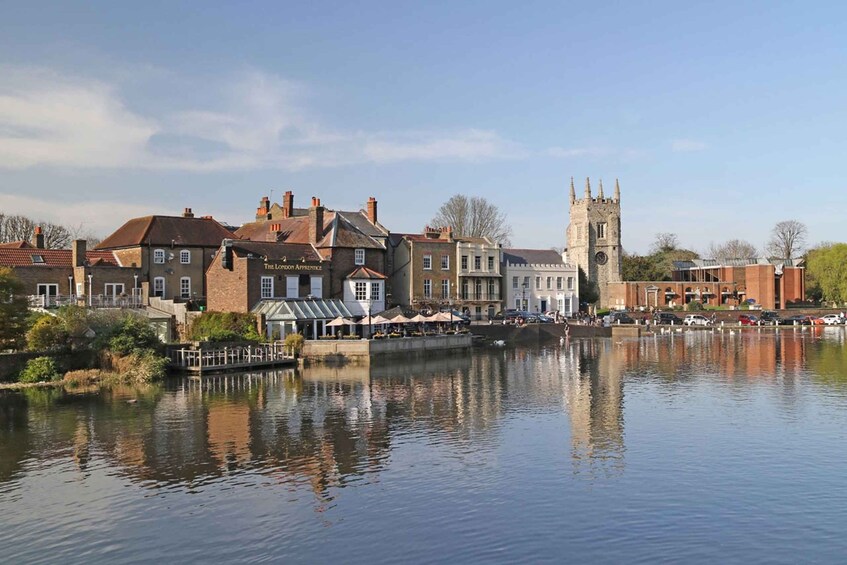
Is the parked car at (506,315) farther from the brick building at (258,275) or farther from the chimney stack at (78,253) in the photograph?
the chimney stack at (78,253)

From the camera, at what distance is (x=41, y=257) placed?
53.3 m

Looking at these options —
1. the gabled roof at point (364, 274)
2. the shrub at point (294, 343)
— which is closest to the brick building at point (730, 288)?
the gabled roof at point (364, 274)

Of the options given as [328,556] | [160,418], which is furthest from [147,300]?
[328,556]

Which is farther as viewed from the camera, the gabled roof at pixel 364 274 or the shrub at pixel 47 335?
the gabled roof at pixel 364 274

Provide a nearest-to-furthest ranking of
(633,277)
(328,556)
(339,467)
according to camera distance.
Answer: (328,556) < (339,467) < (633,277)

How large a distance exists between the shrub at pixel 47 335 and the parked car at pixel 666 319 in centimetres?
6214

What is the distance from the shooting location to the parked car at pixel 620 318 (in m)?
83.9

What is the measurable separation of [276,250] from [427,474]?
3773 cm

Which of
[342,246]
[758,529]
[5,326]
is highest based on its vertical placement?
[342,246]

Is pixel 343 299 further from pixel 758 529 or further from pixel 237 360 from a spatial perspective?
pixel 758 529

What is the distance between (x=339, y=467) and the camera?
2228 centimetres

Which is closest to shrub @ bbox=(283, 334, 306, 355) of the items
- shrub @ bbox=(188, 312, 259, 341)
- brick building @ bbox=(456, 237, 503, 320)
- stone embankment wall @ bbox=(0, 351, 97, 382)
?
shrub @ bbox=(188, 312, 259, 341)

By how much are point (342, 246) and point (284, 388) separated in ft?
76.3

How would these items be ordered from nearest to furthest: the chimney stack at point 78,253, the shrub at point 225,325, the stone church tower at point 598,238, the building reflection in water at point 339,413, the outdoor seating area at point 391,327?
the building reflection in water at point 339,413 < the shrub at point 225,325 < the outdoor seating area at point 391,327 < the chimney stack at point 78,253 < the stone church tower at point 598,238
